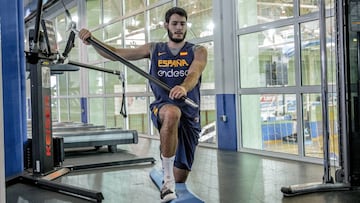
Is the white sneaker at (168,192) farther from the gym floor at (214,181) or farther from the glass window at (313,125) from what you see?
the glass window at (313,125)

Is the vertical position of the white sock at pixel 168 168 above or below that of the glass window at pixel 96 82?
below

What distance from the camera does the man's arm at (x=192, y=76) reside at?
9.26 ft

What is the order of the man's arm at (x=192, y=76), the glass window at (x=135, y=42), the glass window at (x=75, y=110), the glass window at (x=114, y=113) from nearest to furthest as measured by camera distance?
the man's arm at (x=192, y=76) → the glass window at (x=135, y=42) → the glass window at (x=114, y=113) → the glass window at (x=75, y=110)

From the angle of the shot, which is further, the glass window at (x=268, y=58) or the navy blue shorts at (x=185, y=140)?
the glass window at (x=268, y=58)

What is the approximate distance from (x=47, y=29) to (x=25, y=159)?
5.95 feet

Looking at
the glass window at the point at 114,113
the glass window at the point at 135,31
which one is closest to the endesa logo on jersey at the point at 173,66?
the glass window at the point at 135,31

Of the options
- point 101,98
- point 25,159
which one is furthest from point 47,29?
point 101,98

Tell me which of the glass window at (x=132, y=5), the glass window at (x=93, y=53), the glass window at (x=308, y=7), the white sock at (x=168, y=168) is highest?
the glass window at (x=132, y=5)

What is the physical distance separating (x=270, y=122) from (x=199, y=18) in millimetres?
2758

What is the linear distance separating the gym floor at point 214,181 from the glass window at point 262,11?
222 centimetres

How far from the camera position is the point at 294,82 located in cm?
573

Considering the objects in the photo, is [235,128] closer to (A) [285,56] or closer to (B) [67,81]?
(A) [285,56]

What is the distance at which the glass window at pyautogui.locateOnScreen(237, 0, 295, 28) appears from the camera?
588 centimetres

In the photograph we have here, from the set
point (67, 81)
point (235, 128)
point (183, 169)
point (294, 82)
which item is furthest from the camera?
point (67, 81)
